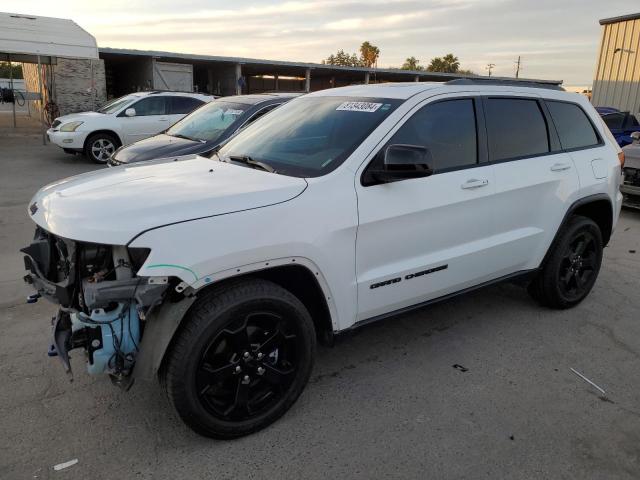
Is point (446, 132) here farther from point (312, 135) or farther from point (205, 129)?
point (205, 129)

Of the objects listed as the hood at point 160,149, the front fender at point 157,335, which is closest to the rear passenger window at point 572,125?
the front fender at point 157,335

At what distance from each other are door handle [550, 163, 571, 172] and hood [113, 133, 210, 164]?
460cm

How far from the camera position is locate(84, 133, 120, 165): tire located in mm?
12359

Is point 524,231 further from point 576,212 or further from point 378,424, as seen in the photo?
point 378,424

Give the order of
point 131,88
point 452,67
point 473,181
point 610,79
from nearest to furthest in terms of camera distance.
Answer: point 473,181
point 610,79
point 131,88
point 452,67

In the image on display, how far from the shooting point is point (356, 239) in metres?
2.94

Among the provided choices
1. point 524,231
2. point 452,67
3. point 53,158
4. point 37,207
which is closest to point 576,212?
point 524,231

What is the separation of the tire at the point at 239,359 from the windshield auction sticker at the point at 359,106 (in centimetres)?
136

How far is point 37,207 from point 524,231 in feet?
10.9

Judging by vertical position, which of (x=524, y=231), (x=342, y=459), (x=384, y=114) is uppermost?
(x=384, y=114)

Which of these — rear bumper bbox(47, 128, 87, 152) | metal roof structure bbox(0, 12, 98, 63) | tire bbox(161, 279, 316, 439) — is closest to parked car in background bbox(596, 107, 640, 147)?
tire bbox(161, 279, 316, 439)

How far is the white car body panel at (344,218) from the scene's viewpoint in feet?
8.05

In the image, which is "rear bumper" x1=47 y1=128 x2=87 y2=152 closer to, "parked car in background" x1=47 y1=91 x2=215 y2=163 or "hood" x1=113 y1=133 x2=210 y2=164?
"parked car in background" x1=47 y1=91 x2=215 y2=163

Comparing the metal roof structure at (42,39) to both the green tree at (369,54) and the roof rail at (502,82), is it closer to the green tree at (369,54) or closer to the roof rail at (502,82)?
the roof rail at (502,82)
